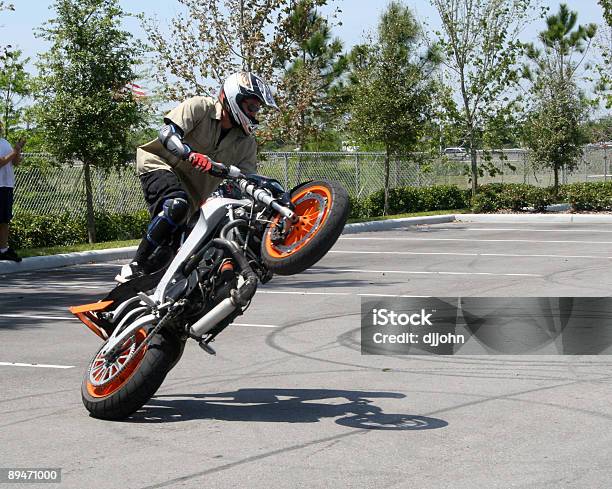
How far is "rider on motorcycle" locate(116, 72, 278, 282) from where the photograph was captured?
6.39m

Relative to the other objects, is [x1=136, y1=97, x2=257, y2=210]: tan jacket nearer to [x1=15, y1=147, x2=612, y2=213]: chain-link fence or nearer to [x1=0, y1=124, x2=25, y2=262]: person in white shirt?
[x1=0, y1=124, x2=25, y2=262]: person in white shirt

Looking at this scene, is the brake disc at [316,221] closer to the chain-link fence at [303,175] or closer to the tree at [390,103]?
the chain-link fence at [303,175]

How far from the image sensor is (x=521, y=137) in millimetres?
33625

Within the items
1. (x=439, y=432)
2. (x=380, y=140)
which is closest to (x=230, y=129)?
(x=439, y=432)

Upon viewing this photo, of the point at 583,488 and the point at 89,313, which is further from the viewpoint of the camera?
the point at 89,313

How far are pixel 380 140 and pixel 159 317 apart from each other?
24303 millimetres

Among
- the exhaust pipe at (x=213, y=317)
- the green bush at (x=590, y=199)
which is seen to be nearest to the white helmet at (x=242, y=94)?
the exhaust pipe at (x=213, y=317)

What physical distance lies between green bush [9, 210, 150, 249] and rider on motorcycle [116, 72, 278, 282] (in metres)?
12.9

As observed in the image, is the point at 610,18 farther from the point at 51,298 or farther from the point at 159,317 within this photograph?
the point at 159,317

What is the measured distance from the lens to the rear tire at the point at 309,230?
18.7 feet

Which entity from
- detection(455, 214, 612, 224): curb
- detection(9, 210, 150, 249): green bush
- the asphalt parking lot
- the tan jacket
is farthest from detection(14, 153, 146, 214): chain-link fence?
the tan jacket
